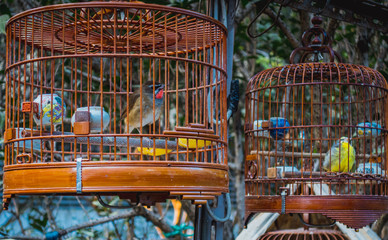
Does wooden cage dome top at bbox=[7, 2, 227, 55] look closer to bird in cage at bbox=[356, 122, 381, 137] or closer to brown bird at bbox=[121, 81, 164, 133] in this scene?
brown bird at bbox=[121, 81, 164, 133]

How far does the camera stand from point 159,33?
3.86 meters

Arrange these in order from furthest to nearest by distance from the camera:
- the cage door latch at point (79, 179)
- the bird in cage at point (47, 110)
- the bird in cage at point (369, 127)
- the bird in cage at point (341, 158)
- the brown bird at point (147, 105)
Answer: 1. the bird in cage at point (341, 158)
2. the bird in cage at point (369, 127)
3. the brown bird at point (147, 105)
4. the bird in cage at point (47, 110)
5. the cage door latch at point (79, 179)

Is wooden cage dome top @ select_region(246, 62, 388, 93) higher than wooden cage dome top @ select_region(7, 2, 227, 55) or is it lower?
lower

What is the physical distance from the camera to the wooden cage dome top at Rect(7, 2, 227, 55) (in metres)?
3.06

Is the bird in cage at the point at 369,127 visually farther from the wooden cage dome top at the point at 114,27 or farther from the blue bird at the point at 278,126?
the wooden cage dome top at the point at 114,27

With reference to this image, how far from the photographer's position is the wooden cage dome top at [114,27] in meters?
3.06

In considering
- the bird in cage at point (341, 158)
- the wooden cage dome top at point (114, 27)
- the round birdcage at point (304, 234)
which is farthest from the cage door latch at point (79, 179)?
the bird in cage at point (341, 158)

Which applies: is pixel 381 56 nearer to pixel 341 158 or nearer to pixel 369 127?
pixel 341 158

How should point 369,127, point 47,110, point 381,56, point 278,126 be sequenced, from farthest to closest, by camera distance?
point 381,56
point 278,126
point 369,127
point 47,110

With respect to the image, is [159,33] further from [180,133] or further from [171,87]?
[171,87]

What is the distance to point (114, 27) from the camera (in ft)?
9.84

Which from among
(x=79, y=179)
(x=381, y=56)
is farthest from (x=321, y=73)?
(x=381, y=56)

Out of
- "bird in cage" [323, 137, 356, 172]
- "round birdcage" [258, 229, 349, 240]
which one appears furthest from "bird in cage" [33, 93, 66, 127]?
"bird in cage" [323, 137, 356, 172]

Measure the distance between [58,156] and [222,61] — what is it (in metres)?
3.98
